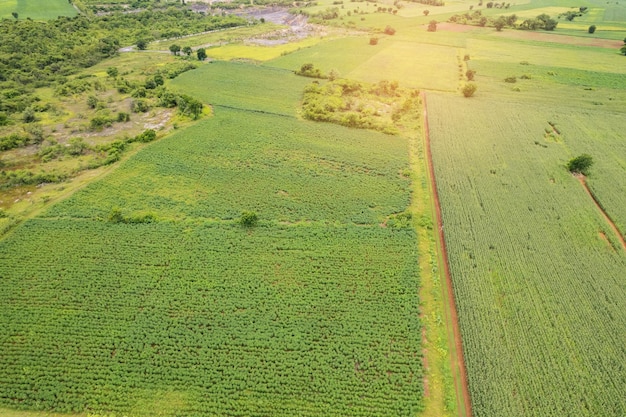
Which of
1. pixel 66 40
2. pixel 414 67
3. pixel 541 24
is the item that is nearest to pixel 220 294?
pixel 414 67

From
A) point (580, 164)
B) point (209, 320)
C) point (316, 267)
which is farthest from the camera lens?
point (580, 164)

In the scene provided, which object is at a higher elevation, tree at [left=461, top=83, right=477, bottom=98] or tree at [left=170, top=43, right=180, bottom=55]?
tree at [left=170, top=43, right=180, bottom=55]

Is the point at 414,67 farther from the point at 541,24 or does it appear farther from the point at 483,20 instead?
the point at 541,24

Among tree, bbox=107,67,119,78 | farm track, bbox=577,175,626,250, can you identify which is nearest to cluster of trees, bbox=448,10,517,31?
farm track, bbox=577,175,626,250

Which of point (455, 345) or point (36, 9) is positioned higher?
point (36, 9)

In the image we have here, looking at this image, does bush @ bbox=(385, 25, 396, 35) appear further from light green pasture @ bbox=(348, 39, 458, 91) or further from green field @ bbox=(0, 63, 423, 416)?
green field @ bbox=(0, 63, 423, 416)

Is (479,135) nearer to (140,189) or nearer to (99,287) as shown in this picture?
(140,189)

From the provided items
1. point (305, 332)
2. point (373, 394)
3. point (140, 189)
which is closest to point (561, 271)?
point (373, 394)
